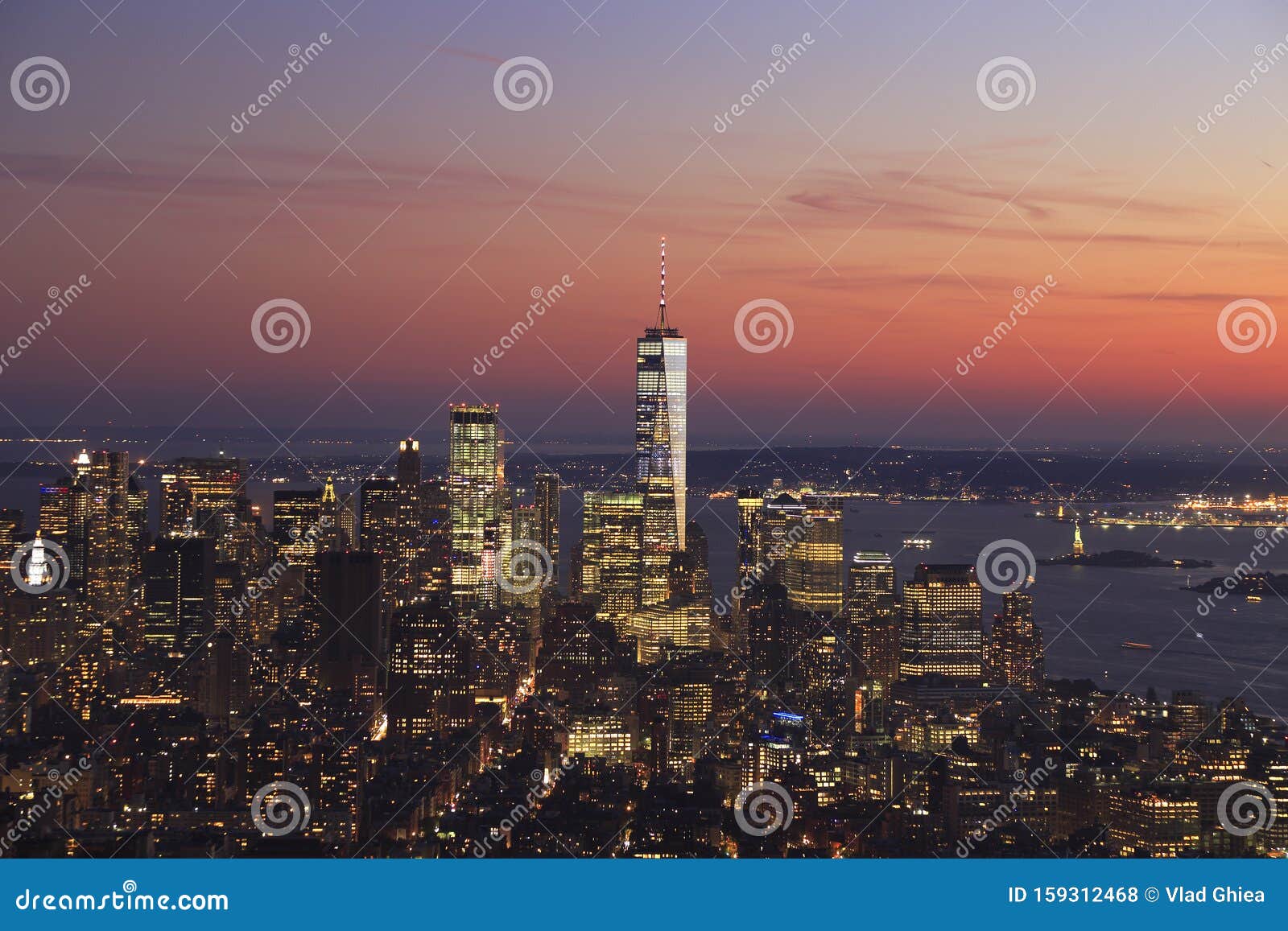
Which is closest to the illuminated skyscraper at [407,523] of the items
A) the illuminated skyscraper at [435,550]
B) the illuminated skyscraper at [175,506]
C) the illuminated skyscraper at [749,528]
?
the illuminated skyscraper at [435,550]

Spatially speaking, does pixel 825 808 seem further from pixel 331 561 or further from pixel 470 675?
pixel 331 561

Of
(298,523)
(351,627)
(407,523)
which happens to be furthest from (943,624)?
(298,523)

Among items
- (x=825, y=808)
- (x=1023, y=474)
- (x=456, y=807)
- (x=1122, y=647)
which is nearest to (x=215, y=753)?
(x=456, y=807)

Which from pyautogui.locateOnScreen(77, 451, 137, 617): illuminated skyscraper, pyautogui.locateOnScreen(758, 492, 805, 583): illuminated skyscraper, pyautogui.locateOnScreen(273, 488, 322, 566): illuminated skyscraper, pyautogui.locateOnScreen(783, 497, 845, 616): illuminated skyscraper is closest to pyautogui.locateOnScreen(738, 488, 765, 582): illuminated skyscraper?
pyautogui.locateOnScreen(758, 492, 805, 583): illuminated skyscraper

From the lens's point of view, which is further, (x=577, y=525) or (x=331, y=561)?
(x=577, y=525)

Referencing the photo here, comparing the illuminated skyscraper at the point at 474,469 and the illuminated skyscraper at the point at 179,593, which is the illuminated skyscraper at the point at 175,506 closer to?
the illuminated skyscraper at the point at 179,593

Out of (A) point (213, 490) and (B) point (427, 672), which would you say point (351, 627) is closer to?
(B) point (427, 672)

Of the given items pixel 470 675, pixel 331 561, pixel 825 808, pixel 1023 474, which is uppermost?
pixel 1023 474
